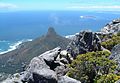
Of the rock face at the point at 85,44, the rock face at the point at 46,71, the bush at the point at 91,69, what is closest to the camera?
the rock face at the point at 46,71

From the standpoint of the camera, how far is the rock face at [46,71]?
99.2 ft

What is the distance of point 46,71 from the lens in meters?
→ 31.0

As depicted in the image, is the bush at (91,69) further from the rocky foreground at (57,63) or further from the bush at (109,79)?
the bush at (109,79)

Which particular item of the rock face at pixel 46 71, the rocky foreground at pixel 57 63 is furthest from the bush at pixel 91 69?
the rock face at pixel 46 71

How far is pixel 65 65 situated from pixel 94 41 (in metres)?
5.64

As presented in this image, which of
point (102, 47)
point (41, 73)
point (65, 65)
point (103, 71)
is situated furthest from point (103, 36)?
point (41, 73)

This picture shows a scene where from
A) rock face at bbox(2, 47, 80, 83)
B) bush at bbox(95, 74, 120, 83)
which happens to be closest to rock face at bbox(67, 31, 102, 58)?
rock face at bbox(2, 47, 80, 83)

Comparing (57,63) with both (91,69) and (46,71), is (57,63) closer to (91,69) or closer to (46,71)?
(91,69)

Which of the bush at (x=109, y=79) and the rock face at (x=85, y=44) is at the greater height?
the rock face at (x=85, y=44)

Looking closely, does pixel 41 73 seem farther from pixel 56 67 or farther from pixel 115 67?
pixel 115 67

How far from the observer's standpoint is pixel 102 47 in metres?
42.4

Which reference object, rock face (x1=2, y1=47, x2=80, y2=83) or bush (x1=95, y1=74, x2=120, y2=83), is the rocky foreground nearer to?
rock face (x1=2, y1=47, x2=80, y2=83)

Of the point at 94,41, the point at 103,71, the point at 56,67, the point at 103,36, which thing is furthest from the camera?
the point at 103,36

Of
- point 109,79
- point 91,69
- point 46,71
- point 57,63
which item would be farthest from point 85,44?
point 109,79
